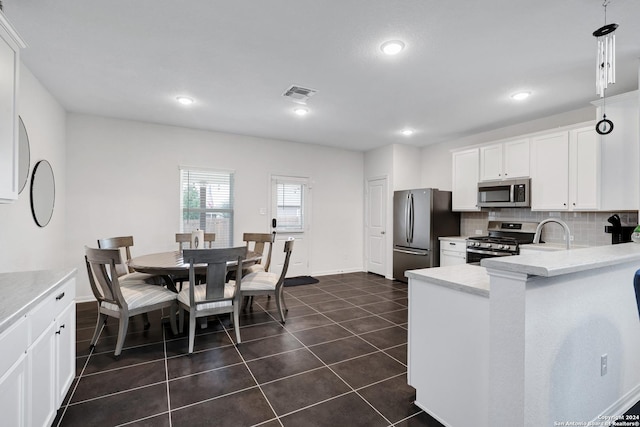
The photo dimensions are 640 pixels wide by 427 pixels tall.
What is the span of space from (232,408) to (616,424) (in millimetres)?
2326

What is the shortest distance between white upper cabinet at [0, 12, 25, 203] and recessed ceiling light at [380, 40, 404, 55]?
7.96 ft

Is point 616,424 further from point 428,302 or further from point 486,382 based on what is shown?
point 428,302

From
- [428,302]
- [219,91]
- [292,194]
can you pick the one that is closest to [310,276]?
[292,194]

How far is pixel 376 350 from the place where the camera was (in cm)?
280

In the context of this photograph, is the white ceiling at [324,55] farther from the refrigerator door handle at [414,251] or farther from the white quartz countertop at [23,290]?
the refrigerator door handle at [414,251]

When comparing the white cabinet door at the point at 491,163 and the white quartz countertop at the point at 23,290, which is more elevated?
the white cabinet door at the point at 491,163

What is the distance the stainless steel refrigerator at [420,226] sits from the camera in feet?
16.6

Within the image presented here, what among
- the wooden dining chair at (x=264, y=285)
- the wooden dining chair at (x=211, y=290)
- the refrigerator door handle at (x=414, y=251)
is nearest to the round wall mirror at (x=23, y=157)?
the wooden dining chair at (x=211, y=290)

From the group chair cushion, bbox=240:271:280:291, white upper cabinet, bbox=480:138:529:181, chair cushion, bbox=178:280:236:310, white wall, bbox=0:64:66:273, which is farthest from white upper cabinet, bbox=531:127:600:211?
white wall, bbox=0:64:66:273

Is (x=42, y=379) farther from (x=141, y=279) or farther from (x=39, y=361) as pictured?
(x=141, y=279)

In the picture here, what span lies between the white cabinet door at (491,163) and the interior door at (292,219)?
3042mm

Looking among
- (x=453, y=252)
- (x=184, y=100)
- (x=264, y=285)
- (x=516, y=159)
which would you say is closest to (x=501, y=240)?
(x=453, y=252)

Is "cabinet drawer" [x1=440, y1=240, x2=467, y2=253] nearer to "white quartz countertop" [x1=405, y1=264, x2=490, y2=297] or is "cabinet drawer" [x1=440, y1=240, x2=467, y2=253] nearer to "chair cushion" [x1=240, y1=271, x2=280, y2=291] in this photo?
"white quartz countertop" [x1=405, y1=264, x2=490, y2=297]

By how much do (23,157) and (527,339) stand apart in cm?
409
